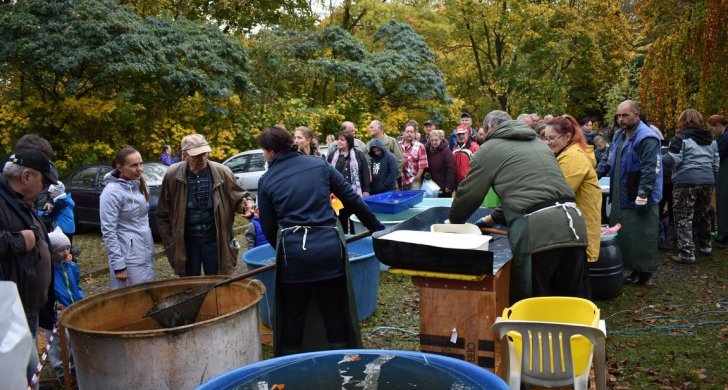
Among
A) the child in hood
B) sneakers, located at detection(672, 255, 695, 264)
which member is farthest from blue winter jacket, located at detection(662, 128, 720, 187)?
the child in hood

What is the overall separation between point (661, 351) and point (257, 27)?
68.2 feet

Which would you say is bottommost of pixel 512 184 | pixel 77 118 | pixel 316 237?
pixel 316 237

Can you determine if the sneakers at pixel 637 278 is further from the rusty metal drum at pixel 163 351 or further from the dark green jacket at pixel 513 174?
the rusty metal drum at pixel 163 351

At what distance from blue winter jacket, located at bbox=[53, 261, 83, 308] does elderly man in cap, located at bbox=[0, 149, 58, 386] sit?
3.58ft

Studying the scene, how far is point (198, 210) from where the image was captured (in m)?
5.27

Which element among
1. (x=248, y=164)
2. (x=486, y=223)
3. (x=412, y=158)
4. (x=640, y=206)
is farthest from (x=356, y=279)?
(x=248, y=164)

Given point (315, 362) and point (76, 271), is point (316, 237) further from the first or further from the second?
point (76, 271)

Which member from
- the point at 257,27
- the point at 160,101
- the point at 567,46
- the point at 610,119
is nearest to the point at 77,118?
the point at 160,101

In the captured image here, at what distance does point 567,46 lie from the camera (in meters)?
27.1

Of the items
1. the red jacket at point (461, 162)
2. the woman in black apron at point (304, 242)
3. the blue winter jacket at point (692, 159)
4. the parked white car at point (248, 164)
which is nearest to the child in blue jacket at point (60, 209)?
Result: the woman in black apron at point (304, 242)

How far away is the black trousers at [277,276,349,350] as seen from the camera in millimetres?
4477

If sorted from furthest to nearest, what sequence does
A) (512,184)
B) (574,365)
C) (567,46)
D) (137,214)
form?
(567,46) → (137,214) → (512,184) → (574,365)

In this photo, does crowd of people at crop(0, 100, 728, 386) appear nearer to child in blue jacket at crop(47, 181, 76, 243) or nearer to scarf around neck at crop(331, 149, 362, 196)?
child in blue jacket at crop(47, 181, 76, 243)

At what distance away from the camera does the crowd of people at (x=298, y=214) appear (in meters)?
3.84
